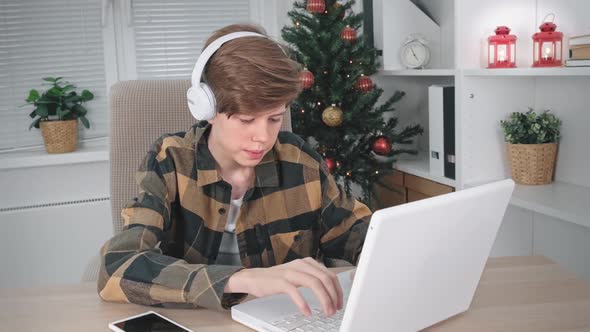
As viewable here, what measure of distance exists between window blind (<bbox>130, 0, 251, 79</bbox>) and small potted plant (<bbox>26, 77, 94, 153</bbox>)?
0.31m

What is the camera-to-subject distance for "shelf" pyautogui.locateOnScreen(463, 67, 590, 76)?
1.68 metres

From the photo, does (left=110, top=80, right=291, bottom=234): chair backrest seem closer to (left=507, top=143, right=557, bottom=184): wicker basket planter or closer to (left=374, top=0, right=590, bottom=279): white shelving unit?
(left=374, top=0, right=590, bottom=279): white shelving unit

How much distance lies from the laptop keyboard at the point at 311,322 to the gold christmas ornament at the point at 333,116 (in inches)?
59.7

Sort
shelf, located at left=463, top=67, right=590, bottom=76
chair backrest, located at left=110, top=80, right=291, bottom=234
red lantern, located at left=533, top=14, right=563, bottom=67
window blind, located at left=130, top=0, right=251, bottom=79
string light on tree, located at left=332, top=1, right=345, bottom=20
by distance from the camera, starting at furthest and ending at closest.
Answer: window blind, located at left=130, top=0, right=251, bottom=79 → string light on tree, located at left=332, top=1, right=345, bottom=20 → red lantern, located at left=533, top=14, right=563, bottom=67 → shelf, located at left=463, top=67, right=590, bottom=76 → chair backrest, located at left=110, top=80, right=291, bottom=234

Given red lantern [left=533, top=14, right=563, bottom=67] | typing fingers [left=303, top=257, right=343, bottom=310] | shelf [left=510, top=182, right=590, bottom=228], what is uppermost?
red lantern [left=533, top=14, right=563, bottom=67]

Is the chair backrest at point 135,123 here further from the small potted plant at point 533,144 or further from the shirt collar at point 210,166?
the small potted plant at point 533,144

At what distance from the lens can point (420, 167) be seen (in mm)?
2488

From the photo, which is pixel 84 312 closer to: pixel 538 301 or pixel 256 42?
pixel 256 42

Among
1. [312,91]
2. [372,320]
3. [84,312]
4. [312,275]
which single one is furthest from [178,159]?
[312,91]

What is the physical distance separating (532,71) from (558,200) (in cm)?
37

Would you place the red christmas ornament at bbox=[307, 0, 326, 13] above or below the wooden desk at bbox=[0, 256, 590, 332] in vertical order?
above

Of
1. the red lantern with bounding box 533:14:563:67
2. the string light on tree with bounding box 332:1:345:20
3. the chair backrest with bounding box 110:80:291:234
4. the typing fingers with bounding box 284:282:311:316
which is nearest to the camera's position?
the typing fingers with bounding box 284:282:311:316

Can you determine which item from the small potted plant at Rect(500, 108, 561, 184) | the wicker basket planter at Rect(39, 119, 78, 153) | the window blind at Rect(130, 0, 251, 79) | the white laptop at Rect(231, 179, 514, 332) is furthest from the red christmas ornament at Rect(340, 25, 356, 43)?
the white laptop at Rect(231, 179, 514, 332)

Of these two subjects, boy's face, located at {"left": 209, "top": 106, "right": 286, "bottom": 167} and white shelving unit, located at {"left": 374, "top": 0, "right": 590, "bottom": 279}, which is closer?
boy's face, located at {"left": 209, "top": 106, "right": 286, "bottom": 167}
